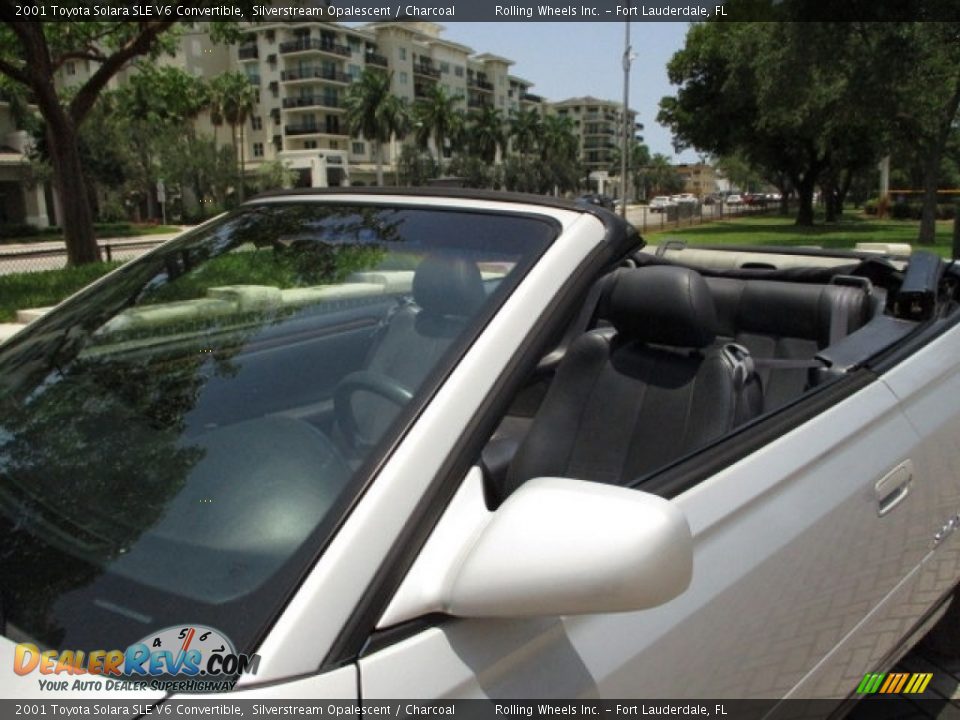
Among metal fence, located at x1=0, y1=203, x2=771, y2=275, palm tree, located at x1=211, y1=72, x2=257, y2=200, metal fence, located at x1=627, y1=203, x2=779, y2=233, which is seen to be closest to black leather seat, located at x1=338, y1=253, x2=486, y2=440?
metal fence, located at x1=0, y1=203, x2=771, y2=275

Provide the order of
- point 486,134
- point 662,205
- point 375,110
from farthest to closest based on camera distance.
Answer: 1. point 486,134
2. point 375,110
3. point 662,205

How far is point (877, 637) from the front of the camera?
2.12 metres

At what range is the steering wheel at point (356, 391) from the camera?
154 cm

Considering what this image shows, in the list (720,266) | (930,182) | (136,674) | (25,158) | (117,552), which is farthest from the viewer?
(25,158)

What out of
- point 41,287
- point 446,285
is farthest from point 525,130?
point 446,285

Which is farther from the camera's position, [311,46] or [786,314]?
[311,46]

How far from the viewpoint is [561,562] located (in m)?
1.20

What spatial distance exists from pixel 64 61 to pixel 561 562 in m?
17.8

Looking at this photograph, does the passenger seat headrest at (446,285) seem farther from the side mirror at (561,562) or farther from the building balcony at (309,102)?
the building balcony at (309,102)

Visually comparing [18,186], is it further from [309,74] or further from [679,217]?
[309,74]

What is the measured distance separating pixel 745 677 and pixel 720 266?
115 inches

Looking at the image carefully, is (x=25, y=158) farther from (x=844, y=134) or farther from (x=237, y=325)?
(x=237, y=325)

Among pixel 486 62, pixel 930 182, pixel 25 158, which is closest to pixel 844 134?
pixel 930 182

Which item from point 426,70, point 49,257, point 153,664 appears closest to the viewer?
point 153,664
